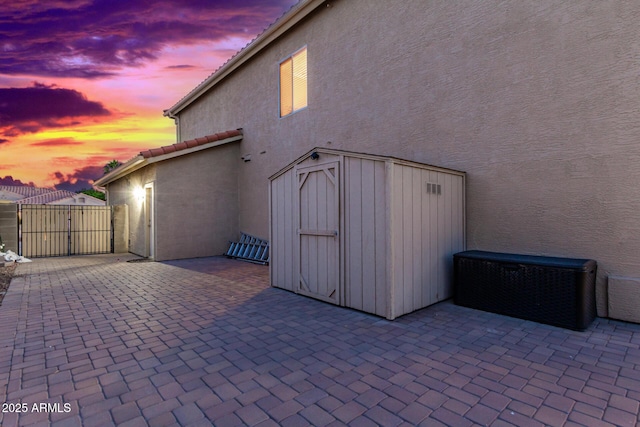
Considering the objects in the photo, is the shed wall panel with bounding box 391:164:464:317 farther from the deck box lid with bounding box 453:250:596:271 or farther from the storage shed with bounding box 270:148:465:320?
the deck box lid with bounding box 453:250:596:271

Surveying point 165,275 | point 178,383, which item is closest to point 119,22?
point 165,275

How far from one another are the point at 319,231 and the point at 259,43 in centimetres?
745

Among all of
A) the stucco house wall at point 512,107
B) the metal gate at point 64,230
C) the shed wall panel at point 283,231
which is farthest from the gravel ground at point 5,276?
the stucco house wall at point 512,107

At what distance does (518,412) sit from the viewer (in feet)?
6.89

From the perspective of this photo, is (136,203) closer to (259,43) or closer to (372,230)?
(259,43)

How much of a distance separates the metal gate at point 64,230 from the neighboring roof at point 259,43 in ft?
19.4

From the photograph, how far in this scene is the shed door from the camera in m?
4.79

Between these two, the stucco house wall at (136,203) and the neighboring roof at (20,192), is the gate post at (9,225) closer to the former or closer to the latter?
the stucco house wall at (136,203)

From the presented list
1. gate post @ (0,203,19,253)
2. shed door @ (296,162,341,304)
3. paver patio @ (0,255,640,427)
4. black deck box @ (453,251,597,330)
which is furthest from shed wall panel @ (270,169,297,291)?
gate post @ (0,203,19,253)

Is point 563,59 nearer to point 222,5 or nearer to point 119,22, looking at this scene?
point 222,5

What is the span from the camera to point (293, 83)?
9.01m

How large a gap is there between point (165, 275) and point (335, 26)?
276 inches

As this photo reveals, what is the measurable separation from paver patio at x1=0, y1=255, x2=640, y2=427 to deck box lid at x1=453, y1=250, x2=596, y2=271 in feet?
2.41

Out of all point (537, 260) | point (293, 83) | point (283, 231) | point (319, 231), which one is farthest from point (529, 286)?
point (293, 83)
